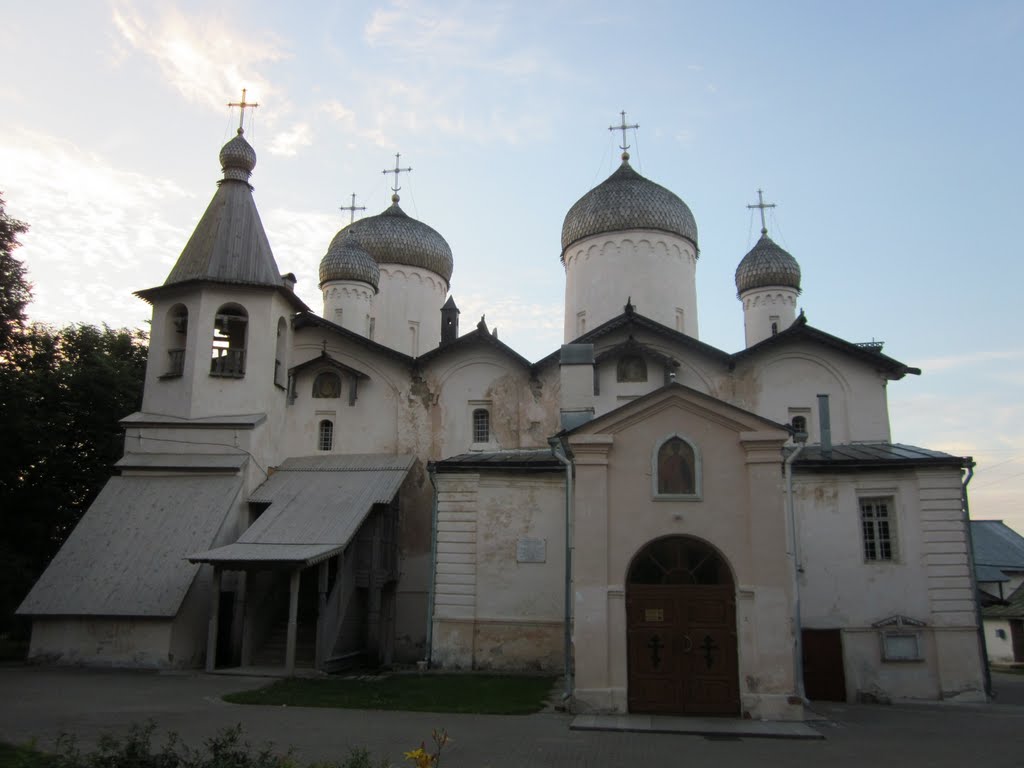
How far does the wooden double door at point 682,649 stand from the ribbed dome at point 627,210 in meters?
13.2

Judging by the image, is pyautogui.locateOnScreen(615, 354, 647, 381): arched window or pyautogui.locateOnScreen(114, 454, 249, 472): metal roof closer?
pyautogui.locateOnScreen(114, 454, 249, 472): metal roof

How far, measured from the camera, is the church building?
38.6 ft

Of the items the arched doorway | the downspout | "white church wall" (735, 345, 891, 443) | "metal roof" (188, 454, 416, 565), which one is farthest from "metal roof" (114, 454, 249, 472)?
A: the downspout

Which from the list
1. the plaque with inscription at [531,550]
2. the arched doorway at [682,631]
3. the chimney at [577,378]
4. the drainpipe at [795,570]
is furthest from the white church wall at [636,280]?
the arched doorway at [682,631]

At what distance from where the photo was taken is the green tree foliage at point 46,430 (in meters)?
18.0

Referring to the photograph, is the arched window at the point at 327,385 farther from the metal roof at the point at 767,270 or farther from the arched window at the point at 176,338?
the metal roof at the point at 767,270

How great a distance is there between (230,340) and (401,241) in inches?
341

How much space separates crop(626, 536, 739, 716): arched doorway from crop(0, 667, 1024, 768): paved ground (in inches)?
46.0

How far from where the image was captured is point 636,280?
22672mm

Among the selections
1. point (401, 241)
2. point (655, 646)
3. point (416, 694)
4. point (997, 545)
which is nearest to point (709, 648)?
point (655, 646)

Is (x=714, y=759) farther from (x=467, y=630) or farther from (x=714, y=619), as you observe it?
(x=467, y=630)

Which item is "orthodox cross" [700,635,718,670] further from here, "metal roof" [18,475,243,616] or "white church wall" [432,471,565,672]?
"metal roof" [18,475,243,616]

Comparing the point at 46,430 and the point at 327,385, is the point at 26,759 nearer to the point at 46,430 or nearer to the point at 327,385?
the point at 327,385

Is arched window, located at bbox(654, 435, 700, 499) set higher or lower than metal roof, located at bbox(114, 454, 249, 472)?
lower
